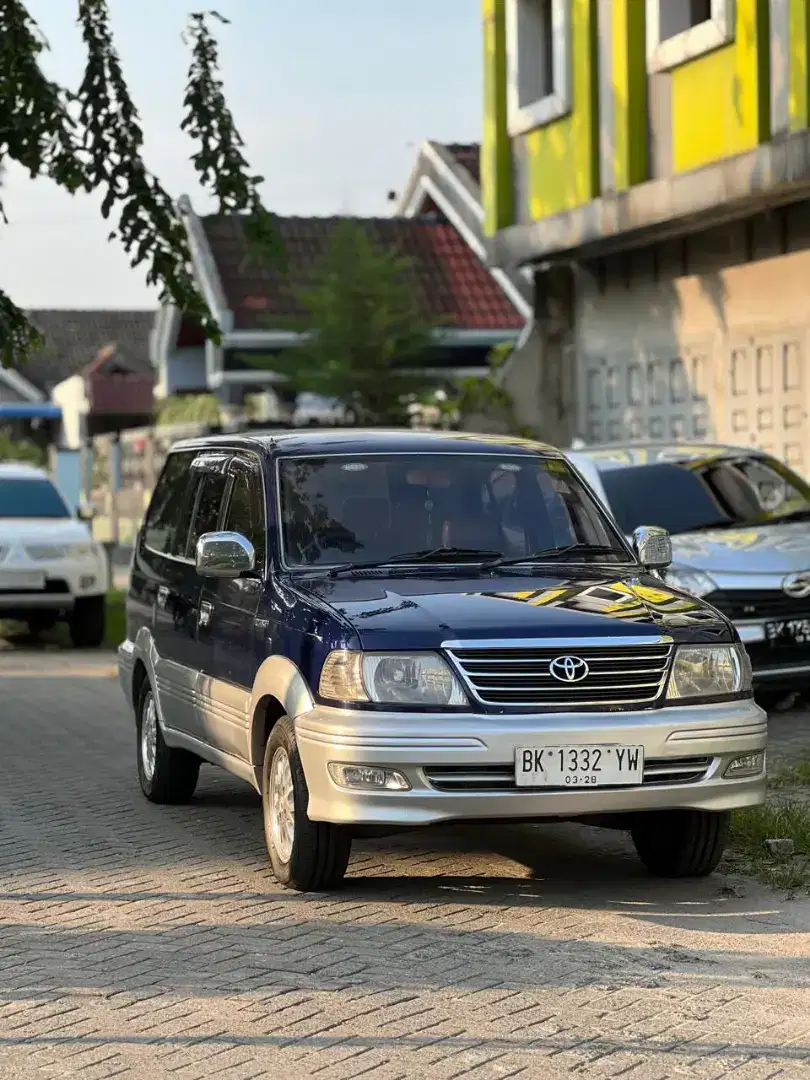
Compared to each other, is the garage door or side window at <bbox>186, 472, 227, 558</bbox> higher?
the garage door

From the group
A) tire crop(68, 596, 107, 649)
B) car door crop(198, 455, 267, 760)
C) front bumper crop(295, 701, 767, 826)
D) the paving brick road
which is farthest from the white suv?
front bumper crop(295, 701, 767, 826)

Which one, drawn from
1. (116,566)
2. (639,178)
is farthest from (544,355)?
(116,566)

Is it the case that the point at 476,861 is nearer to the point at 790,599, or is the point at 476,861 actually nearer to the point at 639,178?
the point at 790,599

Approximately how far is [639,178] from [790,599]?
8408mm

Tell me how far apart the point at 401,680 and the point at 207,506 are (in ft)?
8.55

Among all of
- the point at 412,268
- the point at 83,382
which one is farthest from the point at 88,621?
the point at 83,382

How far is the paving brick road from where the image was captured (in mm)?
5844

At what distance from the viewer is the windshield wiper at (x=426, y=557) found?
8.71m

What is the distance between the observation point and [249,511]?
933 centimetres

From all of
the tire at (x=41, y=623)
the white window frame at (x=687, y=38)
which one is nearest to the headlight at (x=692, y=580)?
the white window frame at (x=687, y=38)

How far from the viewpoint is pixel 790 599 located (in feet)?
42.4

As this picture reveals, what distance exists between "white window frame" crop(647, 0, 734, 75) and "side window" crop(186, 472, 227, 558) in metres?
10.1

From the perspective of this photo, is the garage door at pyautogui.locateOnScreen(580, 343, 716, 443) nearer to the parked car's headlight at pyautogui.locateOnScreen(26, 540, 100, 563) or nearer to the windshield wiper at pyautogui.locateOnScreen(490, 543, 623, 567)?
the parked car's headlight at pyautogui.locateOnScreen(26, 540, 100, 563)

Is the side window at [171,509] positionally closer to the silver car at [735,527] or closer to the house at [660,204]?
the silver car at [735,527]
